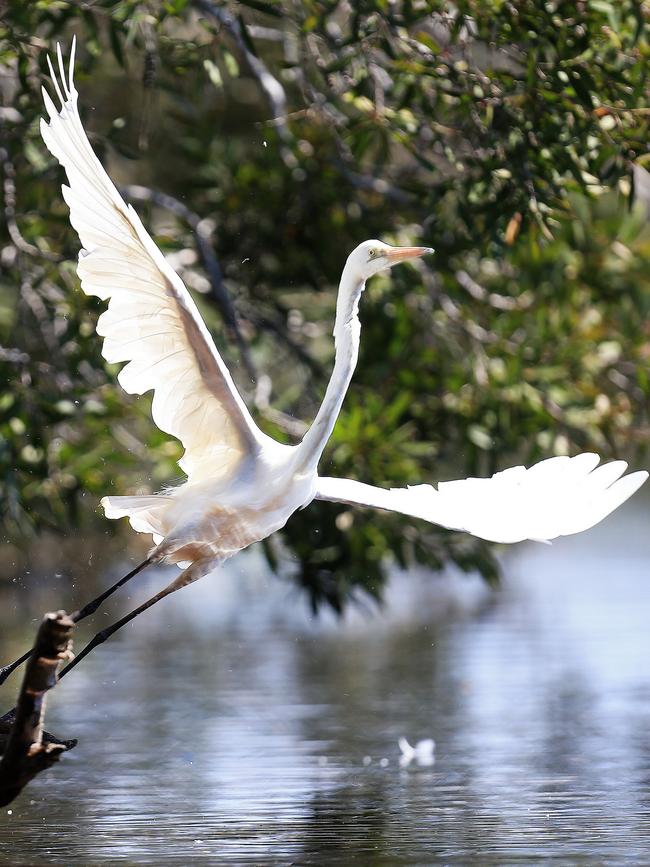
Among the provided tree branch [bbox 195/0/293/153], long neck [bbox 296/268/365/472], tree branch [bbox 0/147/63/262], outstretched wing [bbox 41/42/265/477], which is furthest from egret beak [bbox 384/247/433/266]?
tree branch [bbox 0/147/63/262]

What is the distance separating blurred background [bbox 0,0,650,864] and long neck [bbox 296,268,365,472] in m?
1.41

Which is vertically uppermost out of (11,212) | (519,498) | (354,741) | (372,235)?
(519,498)

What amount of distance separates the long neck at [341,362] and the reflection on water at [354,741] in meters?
1.41

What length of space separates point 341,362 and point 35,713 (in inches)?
71.1

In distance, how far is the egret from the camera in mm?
5820

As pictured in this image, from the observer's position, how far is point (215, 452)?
6.60m

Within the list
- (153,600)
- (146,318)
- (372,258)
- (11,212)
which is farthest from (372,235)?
(146,318)

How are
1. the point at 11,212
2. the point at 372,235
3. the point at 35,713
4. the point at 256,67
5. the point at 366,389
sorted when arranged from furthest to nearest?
the point at 372,235
the point at 366,389
the point at 256,67
the point at 11,212
the point at 35,713

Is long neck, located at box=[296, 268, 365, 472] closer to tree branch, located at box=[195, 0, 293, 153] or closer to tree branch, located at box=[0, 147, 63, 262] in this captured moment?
tree branch, located at box=[195, 0, 293, 153]

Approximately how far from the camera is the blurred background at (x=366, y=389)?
6.86 m

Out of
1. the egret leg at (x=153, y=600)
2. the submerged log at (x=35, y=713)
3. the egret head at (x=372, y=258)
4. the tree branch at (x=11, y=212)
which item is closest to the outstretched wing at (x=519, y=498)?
the egret leg at (x=153, y=600)

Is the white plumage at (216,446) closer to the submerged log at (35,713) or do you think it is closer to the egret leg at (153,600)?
the egret leg at (153,600)

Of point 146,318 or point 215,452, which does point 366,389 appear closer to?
point 215,452

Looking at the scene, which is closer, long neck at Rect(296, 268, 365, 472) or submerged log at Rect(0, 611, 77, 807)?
submerged log at Rect(0, 611, 77, 807)
